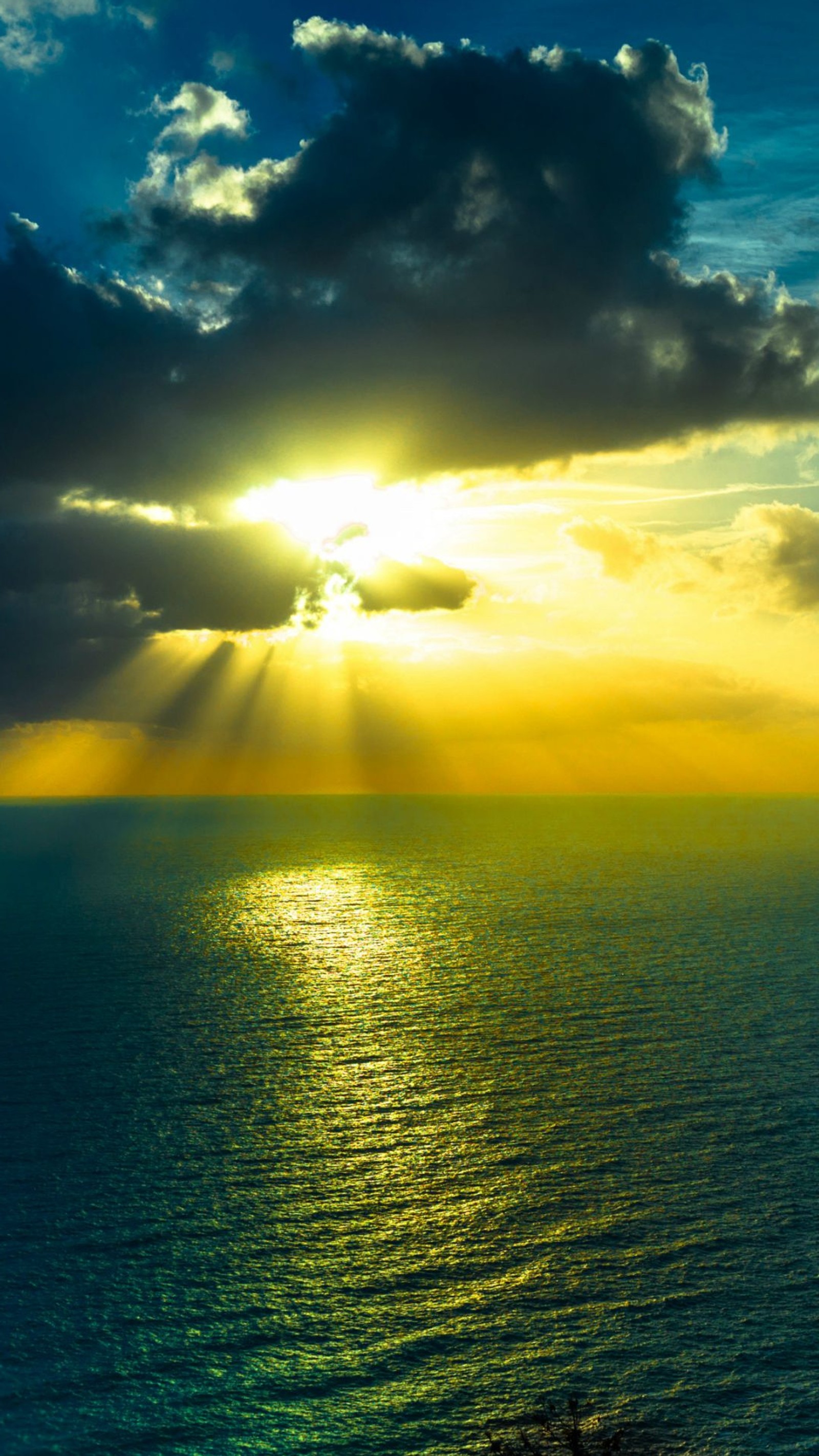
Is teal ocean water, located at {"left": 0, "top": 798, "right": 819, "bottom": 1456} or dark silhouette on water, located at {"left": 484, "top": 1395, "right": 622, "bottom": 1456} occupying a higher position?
dark silhouette on water, located at {"left": 484, "top": 1395, "right": 622, "bottom": 1456}

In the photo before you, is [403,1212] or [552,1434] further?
[403,1212]

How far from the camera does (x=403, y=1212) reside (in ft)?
132

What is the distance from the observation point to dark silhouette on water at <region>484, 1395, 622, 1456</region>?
2622 cm

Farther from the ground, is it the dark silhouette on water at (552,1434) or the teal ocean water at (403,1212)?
the dark silhouette on water at (552,1434)

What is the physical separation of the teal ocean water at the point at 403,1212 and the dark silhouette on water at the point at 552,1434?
2.05 feet

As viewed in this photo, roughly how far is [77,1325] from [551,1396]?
15369 millimetres

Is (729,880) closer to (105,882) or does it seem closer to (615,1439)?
(105,882)

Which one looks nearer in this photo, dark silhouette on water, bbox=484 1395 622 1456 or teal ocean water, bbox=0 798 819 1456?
dark silhouette on water, bbox=484 1395 622 1456

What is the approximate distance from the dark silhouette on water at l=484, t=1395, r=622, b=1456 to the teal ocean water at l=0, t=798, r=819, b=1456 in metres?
0.63

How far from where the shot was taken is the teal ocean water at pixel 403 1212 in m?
28.8

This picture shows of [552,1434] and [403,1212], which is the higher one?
[552,1434]

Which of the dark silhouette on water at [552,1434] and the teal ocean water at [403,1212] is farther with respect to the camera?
the teal ocean water at [403,1212]

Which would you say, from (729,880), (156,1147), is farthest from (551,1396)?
(729,880)

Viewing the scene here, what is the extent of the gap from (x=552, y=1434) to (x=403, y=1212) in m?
14.1
